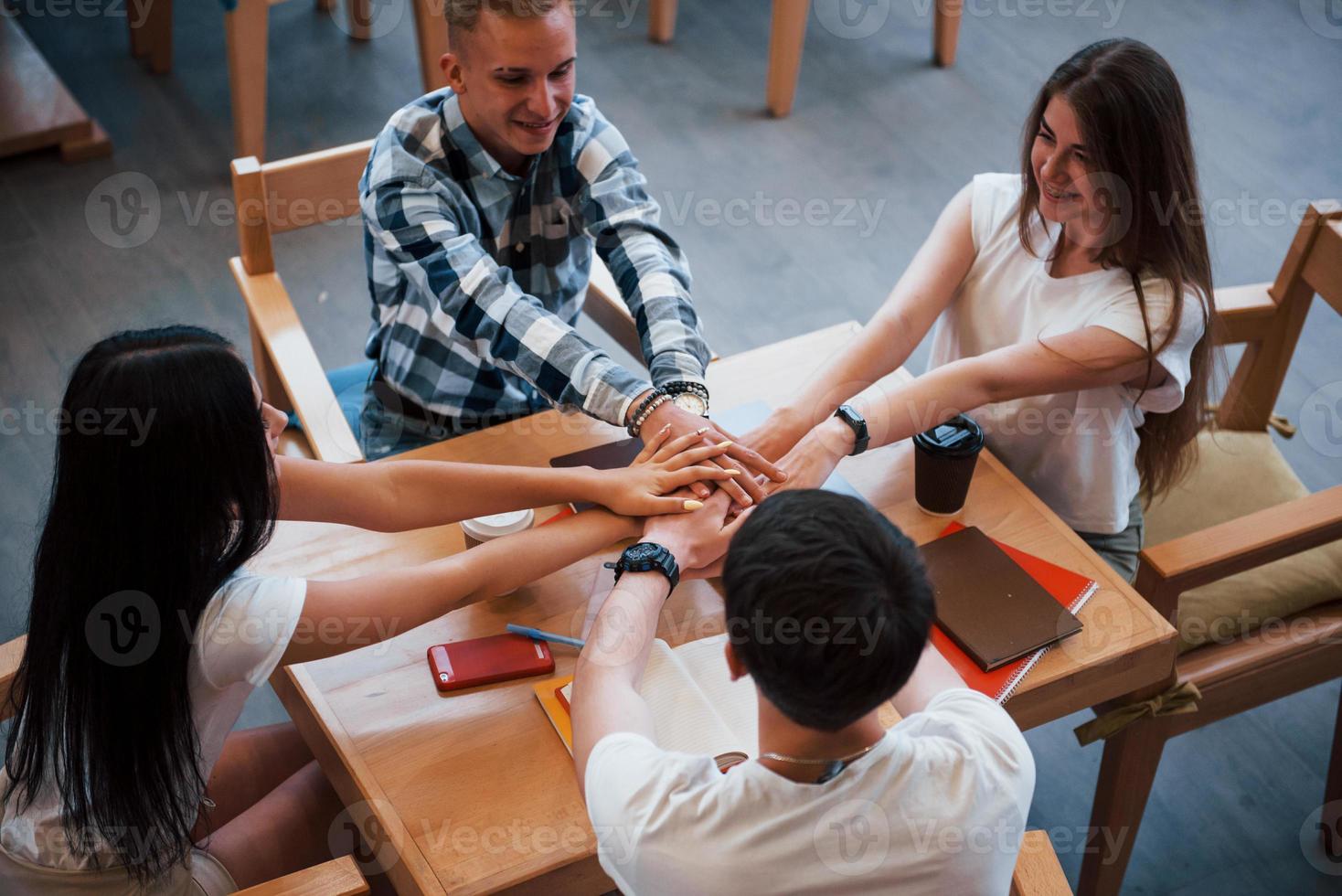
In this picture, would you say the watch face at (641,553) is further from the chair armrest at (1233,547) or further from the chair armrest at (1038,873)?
the chair armrest at (1233,547)

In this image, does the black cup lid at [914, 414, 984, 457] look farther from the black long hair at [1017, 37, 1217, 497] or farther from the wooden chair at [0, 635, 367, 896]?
the wooden chair at [0, 635, 367, 896]

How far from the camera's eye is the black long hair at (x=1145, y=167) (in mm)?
1715

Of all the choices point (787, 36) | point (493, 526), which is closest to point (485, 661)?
point (493, 526)

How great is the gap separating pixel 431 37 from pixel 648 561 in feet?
7.70

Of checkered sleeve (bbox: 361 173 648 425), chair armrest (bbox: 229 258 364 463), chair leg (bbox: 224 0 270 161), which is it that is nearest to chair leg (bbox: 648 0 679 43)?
chair leg (bbox: 224 0 270 161)

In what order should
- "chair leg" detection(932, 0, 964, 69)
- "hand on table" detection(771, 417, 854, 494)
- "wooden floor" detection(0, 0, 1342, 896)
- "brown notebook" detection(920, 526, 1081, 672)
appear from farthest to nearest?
"chair leg" detection(932, 0, 964, 69) < "wooden floor" detection(0, 0, 1342, 896) < "hand on table" detection(771, 417, 854, 494) < "brown notebook" detection(920, 526, 1081, 672)

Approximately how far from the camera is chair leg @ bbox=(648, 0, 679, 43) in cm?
414

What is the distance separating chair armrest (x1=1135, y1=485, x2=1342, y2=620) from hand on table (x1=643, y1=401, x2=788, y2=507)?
512mm

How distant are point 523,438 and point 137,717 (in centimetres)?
68

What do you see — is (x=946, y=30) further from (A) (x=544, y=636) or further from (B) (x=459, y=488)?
(A) (x=544, y=636)

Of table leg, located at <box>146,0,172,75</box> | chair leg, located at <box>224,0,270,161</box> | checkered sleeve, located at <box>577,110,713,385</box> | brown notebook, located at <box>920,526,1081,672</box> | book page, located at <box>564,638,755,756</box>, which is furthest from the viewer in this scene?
table leg, located at <box>146,0,172,75</box>

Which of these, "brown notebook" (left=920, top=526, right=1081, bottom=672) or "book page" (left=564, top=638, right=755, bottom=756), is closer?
"book page" (left=564, top=638, right=755, bottom=756)

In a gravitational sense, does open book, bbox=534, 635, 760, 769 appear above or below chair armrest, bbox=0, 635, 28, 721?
above

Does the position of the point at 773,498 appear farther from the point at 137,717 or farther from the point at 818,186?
the point at 818,186
